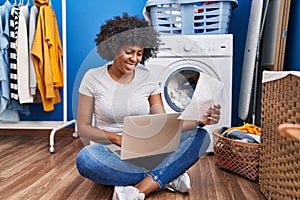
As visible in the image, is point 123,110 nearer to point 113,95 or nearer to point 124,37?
point 113,95

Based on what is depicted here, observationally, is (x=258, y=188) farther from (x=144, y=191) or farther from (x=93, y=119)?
(x=93, y=119)

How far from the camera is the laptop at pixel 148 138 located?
1.05 m

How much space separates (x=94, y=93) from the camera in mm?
1151

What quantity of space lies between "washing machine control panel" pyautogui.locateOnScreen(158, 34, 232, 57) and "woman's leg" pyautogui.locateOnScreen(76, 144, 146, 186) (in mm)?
774

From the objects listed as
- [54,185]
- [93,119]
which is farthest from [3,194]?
[93,119]

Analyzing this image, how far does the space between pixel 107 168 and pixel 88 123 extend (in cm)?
20

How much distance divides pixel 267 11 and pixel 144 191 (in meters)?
1.59

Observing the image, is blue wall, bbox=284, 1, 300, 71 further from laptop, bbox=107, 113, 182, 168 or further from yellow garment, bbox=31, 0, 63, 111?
yellow garment, bbox=31, 0, 63, 111

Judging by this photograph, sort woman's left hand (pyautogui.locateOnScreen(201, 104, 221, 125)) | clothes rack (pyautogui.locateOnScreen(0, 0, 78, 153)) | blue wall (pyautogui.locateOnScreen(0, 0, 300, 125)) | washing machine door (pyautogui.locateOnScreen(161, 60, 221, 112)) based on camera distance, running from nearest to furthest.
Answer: woman's left hand (pyautogui.locateOnScreen(201, 104, 221, 125)) → washing machine door (pyautogui.locateOnScreen(161, 60, 221, 112)) → clothes rack (pyautogui.locateOnScreen(0, 0, 78, 153)) → blue wall (pyautogui.locateOnScreen(0, 0, 300, 125))

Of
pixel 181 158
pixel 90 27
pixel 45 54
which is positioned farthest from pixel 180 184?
pixel 90 27

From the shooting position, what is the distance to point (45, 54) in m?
2.06

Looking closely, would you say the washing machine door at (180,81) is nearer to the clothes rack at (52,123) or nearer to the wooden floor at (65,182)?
the wooden floor at (65,182)

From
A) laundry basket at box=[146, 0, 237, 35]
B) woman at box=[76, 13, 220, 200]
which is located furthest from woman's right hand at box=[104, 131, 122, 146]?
laundry basket at box=[146, 0, 237, 35]

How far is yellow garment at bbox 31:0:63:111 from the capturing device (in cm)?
205
